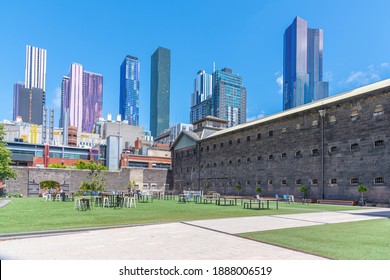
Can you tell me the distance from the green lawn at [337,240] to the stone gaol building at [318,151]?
16377 millimetres

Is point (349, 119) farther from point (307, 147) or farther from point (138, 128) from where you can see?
point (138, 128)

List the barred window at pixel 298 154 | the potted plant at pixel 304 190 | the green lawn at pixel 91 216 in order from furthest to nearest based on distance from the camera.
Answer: the barred window at pixel 298 154 < the potted plant at pixel 304 190 < the green lawn at pixel 91 216

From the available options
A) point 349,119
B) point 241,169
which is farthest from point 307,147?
point 241,169

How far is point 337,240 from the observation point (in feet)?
25.8

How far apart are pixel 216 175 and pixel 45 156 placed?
56406 mm

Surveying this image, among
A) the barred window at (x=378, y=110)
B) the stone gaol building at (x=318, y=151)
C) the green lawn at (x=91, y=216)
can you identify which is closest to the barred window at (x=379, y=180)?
the stone gaol building at (x=318, y=151)

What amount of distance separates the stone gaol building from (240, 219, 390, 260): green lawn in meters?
16.4

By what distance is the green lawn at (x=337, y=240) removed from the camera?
6340 millimetres

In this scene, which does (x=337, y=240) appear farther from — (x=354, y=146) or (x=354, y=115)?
(x=354, y=115)

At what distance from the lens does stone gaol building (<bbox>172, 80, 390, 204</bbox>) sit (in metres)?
24.0

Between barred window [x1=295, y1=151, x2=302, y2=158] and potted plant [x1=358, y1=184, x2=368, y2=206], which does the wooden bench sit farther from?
barred window [x1=295, y1=151, x2=302, y2=158]

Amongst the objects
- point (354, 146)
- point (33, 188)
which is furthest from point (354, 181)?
point (33, 188)

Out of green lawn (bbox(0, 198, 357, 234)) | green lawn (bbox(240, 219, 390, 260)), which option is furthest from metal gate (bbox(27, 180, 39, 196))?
green lawn (bbox(240, 219, 390, 260))

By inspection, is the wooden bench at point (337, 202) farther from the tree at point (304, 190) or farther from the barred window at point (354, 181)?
the tree at point (304, 190)
